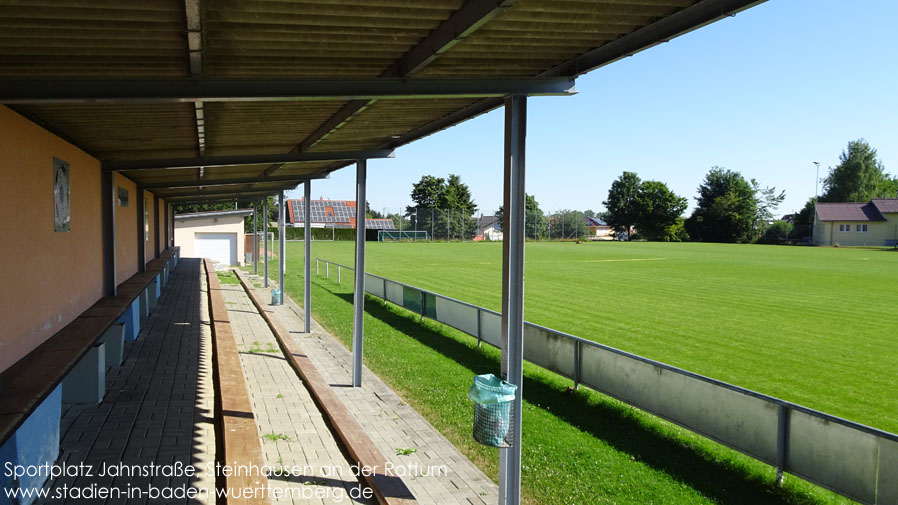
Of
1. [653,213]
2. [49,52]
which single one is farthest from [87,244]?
[653,213]

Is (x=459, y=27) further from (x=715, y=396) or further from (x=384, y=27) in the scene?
(x=715, y=396)

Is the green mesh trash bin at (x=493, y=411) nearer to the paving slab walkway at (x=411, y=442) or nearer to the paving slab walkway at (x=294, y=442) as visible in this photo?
the paving slab walkway at (x=411, y=442)

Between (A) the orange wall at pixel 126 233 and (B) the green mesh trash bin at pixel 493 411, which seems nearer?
(B) the green mesh trash bin at pixel 493 411

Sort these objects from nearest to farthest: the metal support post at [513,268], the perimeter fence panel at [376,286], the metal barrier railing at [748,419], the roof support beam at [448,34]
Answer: the roof support beam at [448,34], the metal support post at [513,268], the metal barrier railing at [748,419], the perimeter fence panel at [376,286]

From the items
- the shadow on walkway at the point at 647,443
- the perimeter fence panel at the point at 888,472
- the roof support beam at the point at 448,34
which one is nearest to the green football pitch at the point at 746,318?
the shadow on walkway at the point at 647,443

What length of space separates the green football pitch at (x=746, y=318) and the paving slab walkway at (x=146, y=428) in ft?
23.9

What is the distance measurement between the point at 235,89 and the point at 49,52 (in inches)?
40.3

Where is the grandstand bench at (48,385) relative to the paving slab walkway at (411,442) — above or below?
above

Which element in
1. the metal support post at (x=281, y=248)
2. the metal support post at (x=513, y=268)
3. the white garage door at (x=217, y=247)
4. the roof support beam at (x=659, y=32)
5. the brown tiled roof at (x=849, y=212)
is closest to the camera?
the roof support beam at (x=659, y=32)

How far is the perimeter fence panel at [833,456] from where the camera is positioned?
468 centimetres

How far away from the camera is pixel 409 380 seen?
8758 millimetres

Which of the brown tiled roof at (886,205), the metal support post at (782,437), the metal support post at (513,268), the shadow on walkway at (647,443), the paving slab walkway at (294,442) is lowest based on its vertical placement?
the shadow on walkway at (647,443)

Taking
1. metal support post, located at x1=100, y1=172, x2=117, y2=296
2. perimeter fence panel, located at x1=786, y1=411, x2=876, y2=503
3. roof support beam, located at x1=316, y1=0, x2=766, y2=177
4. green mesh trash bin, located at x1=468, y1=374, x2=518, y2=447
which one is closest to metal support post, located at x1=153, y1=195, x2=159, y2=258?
metal support post, located at x1=100, y1=172, x2=117, y2=296

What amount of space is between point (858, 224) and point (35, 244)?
226ft
